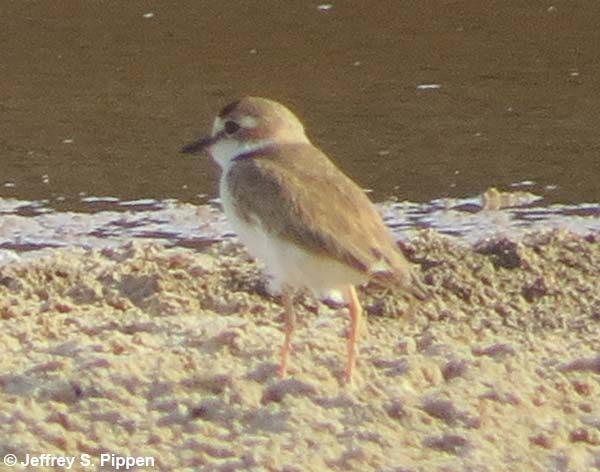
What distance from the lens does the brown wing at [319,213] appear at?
625 cm

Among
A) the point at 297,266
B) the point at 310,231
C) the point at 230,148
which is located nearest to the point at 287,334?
the point at 297,266

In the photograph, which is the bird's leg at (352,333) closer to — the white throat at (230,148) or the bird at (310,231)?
the bird at (310,231)

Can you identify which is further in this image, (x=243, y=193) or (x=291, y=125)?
(x=291, y=125)

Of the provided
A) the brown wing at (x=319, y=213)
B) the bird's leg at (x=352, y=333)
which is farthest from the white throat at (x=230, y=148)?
the bird's leg at (x=352, y=333)

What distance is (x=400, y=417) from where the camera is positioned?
5.99 m

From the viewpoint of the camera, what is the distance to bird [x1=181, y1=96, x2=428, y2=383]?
6262 mm

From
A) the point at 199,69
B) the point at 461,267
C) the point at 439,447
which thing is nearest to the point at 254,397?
the point at 439,447

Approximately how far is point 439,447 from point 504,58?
6307 mm

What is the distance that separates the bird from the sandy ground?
25cm

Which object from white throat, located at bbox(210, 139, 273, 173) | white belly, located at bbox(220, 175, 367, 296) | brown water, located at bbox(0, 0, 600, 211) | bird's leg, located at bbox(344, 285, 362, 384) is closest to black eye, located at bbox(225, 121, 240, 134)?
white throat, located at bbox(210, 139, 273, 173)

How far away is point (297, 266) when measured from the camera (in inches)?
251

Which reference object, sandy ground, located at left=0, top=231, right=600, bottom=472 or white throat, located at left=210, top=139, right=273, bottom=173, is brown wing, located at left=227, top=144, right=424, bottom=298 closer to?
white throat, located at left=210, top=139, right=273, bottom=173

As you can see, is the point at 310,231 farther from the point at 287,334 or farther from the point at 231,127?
the point at 231,127

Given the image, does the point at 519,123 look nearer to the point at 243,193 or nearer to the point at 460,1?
the point at 460,1
